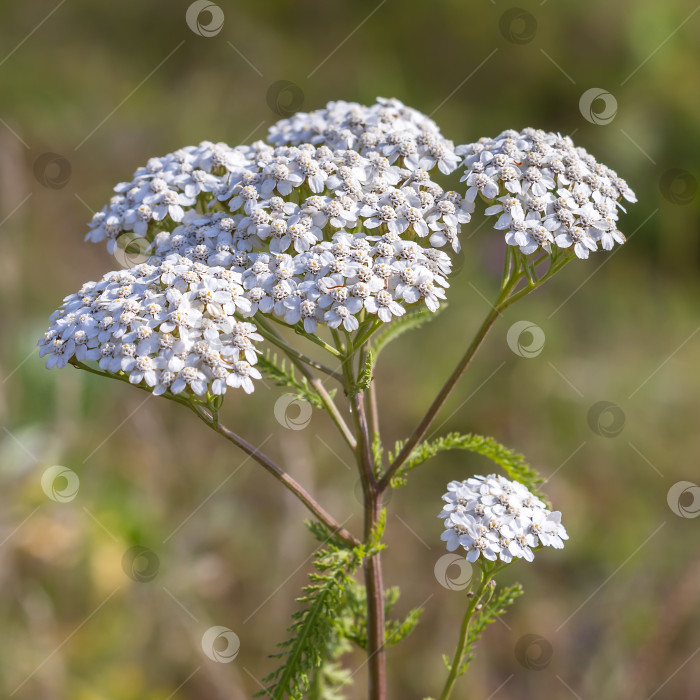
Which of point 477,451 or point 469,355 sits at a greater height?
point 469,355

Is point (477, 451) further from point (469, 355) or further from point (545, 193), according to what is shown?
point (545, 193)

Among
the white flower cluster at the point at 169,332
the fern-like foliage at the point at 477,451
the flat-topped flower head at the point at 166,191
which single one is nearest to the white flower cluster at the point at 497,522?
the fern-like foliage at the point at 477,451

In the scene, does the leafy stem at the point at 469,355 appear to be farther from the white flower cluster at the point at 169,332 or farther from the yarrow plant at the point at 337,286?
the white flower cluster at the point at 169,332

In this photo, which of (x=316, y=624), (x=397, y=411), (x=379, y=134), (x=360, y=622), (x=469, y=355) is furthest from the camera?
(x=397, y=411)

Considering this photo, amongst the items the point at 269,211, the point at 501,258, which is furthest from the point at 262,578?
the point at 501,258

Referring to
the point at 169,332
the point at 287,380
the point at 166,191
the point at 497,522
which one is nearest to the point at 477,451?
the point at 497,522

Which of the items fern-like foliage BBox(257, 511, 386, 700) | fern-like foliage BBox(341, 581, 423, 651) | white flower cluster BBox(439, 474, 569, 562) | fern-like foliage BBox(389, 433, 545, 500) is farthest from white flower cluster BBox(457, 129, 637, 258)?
fern-like foliage BBox(341, 581, 423, 651)

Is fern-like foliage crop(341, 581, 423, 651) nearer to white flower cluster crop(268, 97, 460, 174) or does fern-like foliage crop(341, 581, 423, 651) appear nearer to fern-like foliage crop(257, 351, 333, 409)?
fern-like foliage crop(257, 351, 333, 409)

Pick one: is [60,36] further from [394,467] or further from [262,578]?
[394,467]

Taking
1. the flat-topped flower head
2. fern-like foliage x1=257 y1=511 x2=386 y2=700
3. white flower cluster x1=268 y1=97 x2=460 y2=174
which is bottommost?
fern-like foliage x1=257 y1=511 x2=386 y2=700
